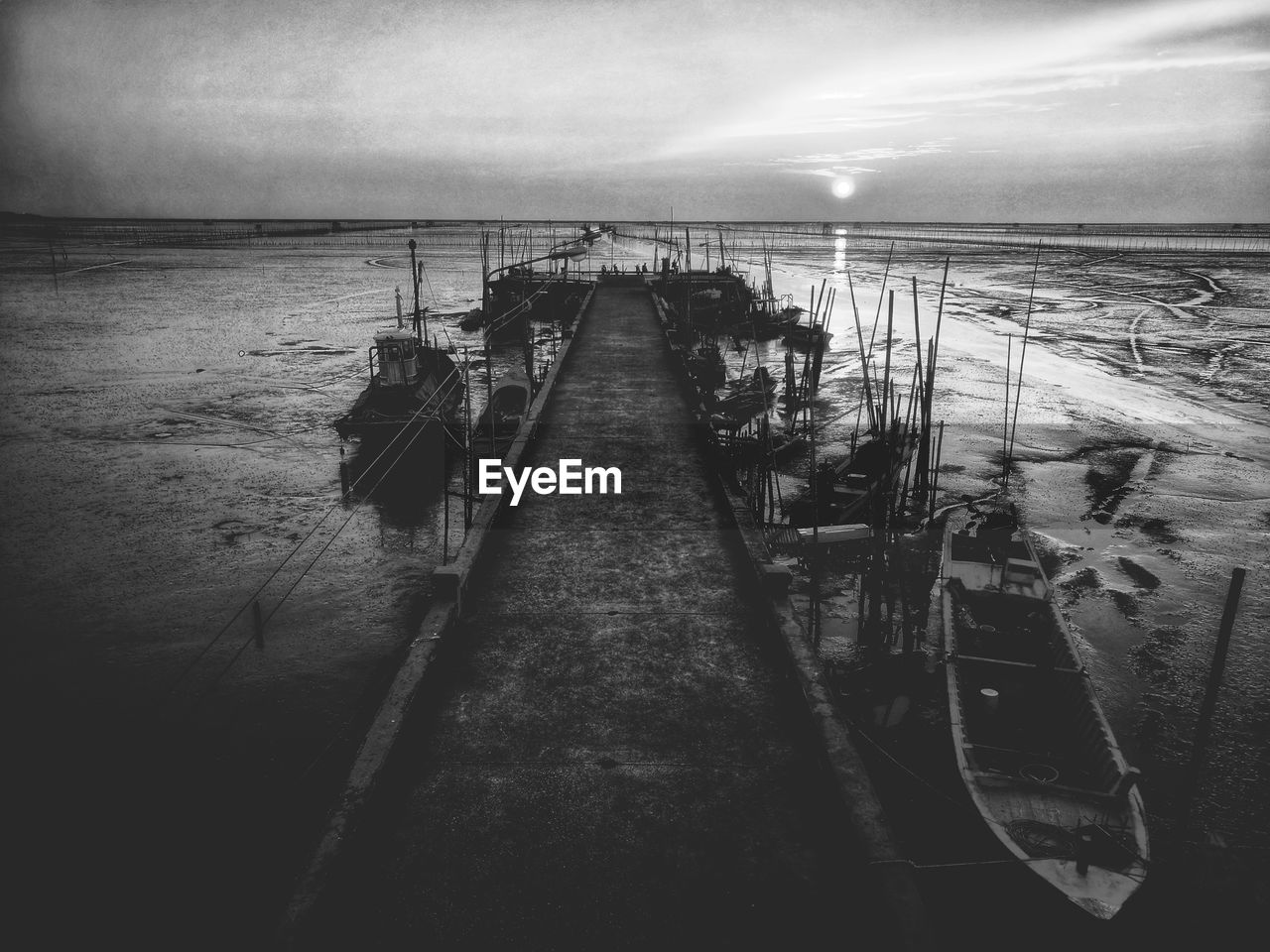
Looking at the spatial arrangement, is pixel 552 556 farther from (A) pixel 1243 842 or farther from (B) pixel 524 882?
(A) pixel 1243 842

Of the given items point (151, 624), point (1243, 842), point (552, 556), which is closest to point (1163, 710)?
point (1243, 842)

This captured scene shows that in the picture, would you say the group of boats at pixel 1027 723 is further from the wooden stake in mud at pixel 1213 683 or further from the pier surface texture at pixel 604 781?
the pier surface texture at pixel 604 781

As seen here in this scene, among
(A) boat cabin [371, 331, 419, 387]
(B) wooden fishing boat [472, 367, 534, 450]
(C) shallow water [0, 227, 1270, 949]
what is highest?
(A) boat cabin [371, 331, 419, 387]

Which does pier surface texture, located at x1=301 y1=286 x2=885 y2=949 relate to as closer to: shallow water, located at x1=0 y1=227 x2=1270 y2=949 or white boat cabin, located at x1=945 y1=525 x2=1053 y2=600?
shallow water, located at x1=0 y1=227 x2=1270 y2=949

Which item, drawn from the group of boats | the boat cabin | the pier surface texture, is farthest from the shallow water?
the boat cabin

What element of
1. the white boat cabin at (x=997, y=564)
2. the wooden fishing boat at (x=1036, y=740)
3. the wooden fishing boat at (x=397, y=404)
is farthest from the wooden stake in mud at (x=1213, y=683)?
the wooden fishing boat at (x=397, y=404)
